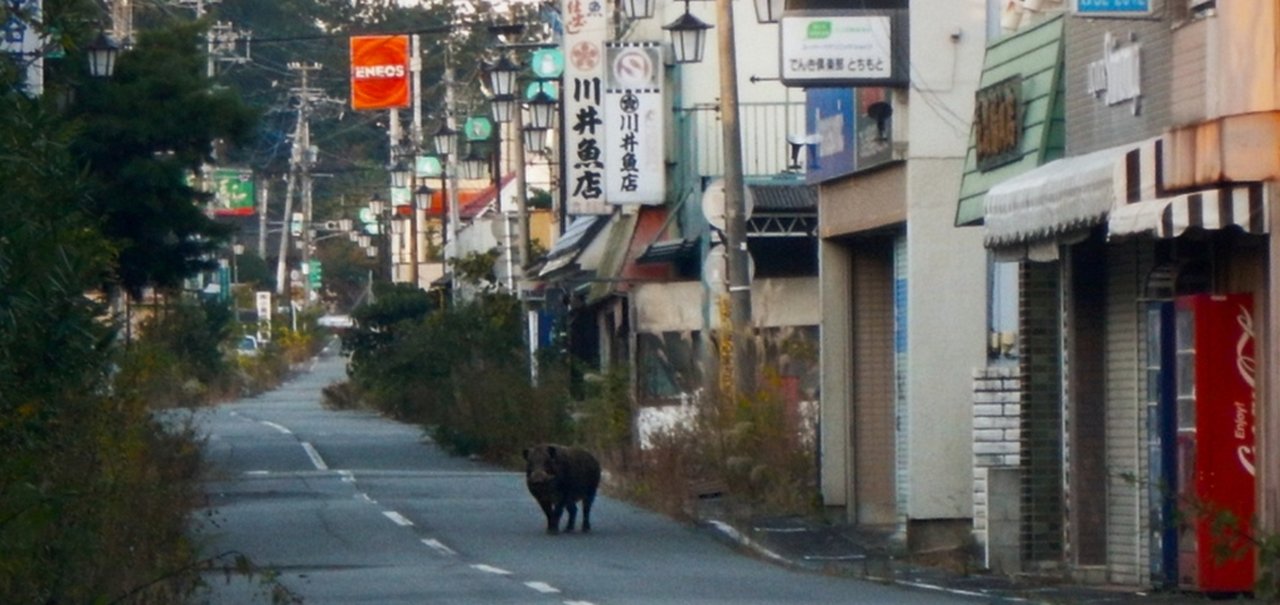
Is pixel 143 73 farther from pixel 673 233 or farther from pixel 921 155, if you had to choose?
pixel 673 233

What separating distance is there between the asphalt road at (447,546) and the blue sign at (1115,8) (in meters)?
4.19

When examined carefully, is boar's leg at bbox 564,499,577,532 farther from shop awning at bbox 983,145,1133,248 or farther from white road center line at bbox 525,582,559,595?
shop awning at bbox 983,145,1133,248

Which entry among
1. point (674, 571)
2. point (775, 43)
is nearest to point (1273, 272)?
point (674, 571)

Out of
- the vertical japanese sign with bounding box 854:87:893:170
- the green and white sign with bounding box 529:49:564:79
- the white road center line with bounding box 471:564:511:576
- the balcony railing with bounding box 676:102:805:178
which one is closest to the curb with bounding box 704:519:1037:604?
the white road center line with bounding box 471:564:511:576

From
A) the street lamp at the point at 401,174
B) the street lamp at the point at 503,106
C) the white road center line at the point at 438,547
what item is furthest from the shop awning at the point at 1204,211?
the street lamp at the point at 401,174

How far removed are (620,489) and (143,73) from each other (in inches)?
322

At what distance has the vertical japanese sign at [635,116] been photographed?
3597cm

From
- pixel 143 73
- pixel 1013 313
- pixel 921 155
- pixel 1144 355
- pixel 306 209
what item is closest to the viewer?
pixel 1144 355

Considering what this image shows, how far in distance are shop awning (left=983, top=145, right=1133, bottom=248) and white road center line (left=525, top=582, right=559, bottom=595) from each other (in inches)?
165

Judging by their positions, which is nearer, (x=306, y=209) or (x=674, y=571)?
(x=674, y=571)

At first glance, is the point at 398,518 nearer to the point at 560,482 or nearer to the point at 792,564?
the point at 560,482

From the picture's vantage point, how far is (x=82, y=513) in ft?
41.5

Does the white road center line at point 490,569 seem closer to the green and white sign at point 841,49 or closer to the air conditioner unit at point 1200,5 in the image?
the green and white sign at point 841,49

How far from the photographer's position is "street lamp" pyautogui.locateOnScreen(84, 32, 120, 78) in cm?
2488
